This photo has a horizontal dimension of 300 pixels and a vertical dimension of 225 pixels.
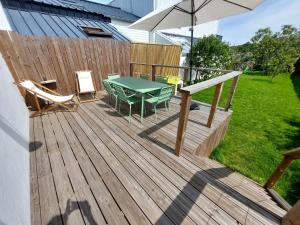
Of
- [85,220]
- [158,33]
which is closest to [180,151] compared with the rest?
[85,220]

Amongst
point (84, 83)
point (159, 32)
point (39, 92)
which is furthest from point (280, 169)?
point (159, 32)

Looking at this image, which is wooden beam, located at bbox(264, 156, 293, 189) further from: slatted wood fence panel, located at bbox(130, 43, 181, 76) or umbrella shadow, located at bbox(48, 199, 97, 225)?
slatted wood fence panel, located at bbox(130, 43, 181, 76)

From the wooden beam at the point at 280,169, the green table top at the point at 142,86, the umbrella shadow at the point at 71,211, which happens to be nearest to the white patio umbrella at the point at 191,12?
the green table top at the point at 142,86

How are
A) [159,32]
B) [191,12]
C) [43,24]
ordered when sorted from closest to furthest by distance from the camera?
[191,12], [43,24], [159,32]

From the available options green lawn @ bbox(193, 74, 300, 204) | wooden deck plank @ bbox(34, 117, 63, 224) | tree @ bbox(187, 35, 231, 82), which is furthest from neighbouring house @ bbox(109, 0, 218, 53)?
wooden deck plank @ bbox(34, 117, 63, 224)

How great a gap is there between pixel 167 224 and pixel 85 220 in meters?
0.90

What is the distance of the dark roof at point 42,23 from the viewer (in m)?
5.57

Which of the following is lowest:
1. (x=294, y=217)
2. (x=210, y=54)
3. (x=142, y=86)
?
(x=294, y=217)

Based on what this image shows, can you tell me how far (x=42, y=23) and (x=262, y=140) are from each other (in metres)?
8.81

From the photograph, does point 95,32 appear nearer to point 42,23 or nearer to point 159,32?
point 42,23

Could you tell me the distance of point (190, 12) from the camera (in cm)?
391

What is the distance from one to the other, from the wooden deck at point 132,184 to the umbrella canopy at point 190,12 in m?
2.76

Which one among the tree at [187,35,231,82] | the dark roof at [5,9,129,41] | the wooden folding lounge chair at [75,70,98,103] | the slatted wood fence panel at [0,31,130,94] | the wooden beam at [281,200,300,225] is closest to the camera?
the wooden beam at [281,200,300,225]

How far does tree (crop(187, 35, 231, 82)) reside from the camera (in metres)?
10.9
